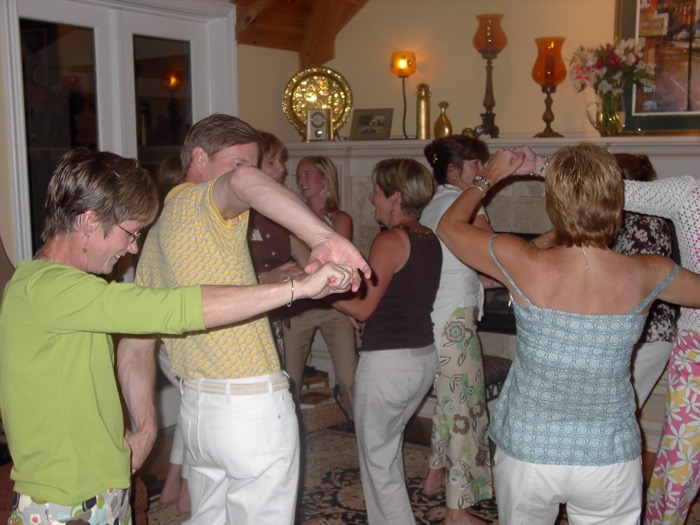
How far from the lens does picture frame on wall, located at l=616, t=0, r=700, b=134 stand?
414cm

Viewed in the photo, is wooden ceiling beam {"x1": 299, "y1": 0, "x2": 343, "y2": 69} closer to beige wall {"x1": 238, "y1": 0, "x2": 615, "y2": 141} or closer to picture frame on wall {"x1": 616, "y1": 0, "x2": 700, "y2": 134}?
beige wall {"x1": 238, "y1": 0, "x2": 615, "y2": 141}

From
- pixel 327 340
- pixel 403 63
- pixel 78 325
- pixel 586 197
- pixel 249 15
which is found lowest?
pixel 327 340

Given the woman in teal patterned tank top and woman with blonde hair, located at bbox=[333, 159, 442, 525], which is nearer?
the woman in teal patterned tank top

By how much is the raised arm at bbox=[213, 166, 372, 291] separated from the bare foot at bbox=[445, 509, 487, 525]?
1.89 metres

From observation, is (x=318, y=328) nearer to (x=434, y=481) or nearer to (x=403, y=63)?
(x=434, y=481)

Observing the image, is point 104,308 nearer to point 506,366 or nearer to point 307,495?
point 307,495

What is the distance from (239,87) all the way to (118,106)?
3.15 feet

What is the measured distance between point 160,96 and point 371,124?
1.47 metres

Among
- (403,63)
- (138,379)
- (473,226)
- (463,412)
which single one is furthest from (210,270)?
(403,63)

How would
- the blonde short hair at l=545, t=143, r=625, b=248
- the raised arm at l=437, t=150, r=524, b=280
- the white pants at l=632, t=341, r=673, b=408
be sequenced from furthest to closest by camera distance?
the white pants at l=632, t=341, r=673, b=408 → the raised arm at l=437, t=150, r=524, b=280 → the blonde short hair at l=545, t=143, r=625, b=248

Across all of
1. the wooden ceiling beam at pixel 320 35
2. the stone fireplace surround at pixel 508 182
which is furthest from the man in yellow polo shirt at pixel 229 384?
the wooden ceiling beam at pixel 320 35

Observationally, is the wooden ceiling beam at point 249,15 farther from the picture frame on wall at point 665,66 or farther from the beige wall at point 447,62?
the picture frame on wall at point 665,66

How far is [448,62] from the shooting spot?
500cm

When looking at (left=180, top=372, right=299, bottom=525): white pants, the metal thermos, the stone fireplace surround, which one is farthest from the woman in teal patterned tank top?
the metal thermos
